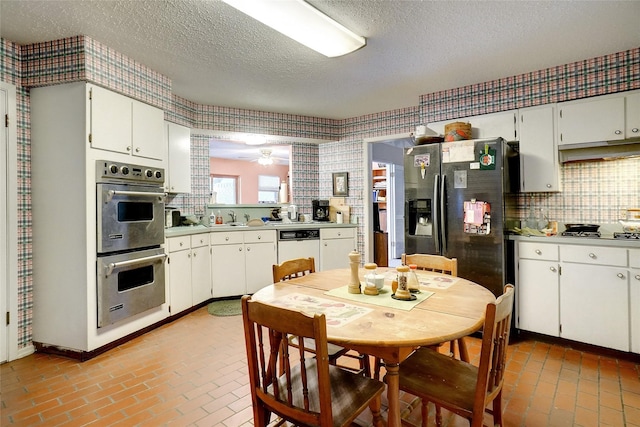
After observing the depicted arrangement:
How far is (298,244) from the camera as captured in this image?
437 cm

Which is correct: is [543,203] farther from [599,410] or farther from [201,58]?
[201,58]

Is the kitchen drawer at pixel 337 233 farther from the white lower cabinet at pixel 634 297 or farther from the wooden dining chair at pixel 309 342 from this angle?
the white lower cabinet at pixel 634 297

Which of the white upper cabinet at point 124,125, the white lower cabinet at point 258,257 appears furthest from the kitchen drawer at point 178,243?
the white upper cabinet at point 124,125

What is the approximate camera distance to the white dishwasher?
431 cm

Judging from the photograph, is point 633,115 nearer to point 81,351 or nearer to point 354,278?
point 354,278

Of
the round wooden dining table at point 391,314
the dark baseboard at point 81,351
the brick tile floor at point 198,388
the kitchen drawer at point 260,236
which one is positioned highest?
the kitchen drawer at point 260,236

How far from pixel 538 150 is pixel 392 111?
195 centimetres

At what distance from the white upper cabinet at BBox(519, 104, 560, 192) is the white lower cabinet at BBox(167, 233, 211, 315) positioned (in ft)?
11.2

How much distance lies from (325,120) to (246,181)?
4.93 metres

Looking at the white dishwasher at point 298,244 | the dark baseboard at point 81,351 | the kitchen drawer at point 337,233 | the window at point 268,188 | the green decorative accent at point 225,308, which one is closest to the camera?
the dark baseboard at point 81,351

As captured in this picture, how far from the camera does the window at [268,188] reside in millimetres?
9766

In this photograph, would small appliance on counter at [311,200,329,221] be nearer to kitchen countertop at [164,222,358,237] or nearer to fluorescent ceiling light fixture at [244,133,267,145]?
kitchen countertop at [164,222,358,237]

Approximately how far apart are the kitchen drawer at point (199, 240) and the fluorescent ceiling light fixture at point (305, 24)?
233 centimetres

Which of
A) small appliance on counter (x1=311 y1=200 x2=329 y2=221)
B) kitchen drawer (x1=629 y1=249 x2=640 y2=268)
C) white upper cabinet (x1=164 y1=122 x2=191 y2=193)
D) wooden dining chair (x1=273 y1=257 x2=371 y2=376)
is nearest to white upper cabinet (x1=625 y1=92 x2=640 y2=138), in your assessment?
kitchen drawer (x1=629 y1=249 x2=640 y2=268)
